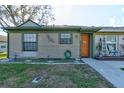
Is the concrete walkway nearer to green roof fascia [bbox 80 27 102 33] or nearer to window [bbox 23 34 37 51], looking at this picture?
green roof fascia [bbox 80 27 102 33]

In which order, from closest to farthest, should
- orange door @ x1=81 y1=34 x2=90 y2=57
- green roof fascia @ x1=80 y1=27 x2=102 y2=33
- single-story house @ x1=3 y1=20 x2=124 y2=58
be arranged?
single-story house @ x1=3 y1=20 x2=124 y2=58 → green roof fascia @ x1=80 y1=27 x2=102 y2=33 → orange door @ x1=81 y1=34 x2=90 y2=57

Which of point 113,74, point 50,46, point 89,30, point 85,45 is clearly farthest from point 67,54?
point 113,74

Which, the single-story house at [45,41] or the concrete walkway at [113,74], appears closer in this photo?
the concrete walkway at [113,74]

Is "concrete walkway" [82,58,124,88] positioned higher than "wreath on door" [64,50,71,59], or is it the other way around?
"wreath on door" [64,50,71,59]

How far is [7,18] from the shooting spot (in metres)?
33.0

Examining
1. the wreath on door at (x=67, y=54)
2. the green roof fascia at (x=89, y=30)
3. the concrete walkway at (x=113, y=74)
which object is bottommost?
the concrete walkway at (x=113, y=74)

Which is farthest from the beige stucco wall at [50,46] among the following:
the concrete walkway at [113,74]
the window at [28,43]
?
the concrete walkway at [113,74]

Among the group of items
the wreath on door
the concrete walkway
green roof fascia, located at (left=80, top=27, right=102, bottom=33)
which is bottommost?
the concrete walkway

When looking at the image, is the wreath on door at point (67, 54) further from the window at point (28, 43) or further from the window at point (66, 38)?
the window at point (28, 43)

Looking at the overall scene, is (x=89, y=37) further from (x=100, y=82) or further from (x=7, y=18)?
(x=7, y=18)

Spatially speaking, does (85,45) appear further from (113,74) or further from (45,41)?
(113,74)

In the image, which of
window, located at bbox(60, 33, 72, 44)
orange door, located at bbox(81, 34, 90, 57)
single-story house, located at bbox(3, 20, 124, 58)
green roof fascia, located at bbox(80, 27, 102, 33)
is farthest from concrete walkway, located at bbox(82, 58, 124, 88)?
orange door, located at bbox(81, 34, 90, 57)

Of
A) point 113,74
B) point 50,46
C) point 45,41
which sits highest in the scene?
point 45,41

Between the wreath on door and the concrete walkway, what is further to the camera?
the wreath on door
